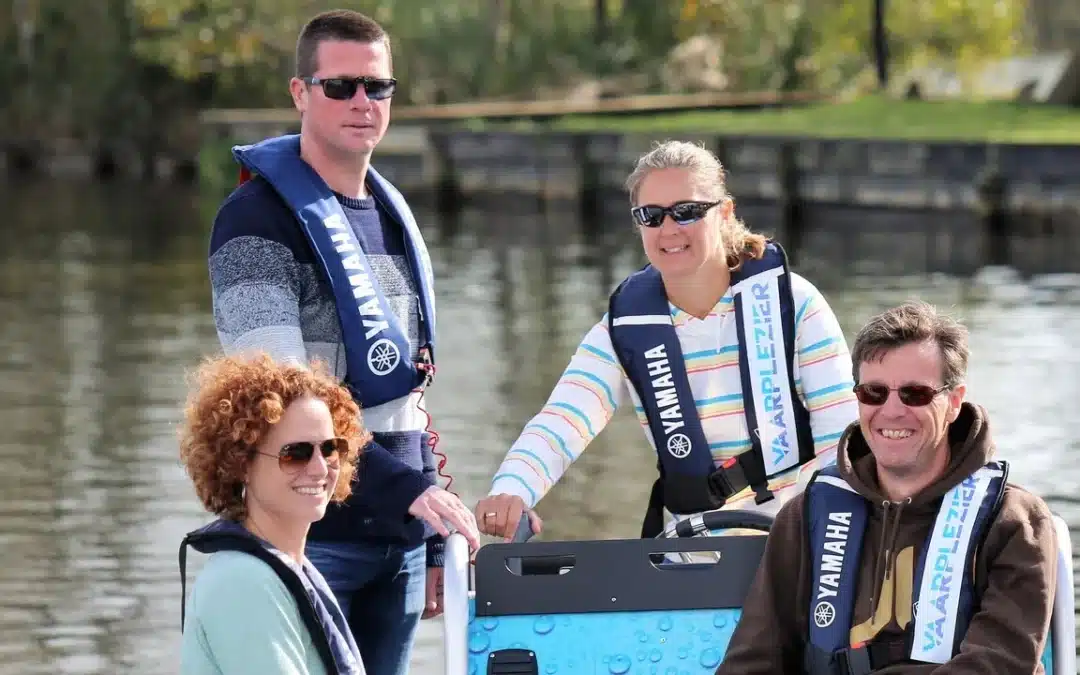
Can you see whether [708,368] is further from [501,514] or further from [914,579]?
[914,579]

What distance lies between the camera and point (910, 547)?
171 inches

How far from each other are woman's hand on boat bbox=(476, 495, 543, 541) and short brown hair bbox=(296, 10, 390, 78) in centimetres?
99

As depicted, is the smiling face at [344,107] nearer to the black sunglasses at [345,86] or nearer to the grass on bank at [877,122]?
the black sunglasses at [345,86]

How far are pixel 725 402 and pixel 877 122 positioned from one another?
31813 millimetres

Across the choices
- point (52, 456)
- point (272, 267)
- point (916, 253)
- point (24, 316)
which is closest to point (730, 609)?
point (272, 267)

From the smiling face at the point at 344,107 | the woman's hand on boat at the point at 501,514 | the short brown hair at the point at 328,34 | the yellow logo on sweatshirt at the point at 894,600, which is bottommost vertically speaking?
the yellow logo on sweatshirt at the point at 894,600

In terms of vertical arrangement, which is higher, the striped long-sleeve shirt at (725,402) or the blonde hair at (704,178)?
the blonde hair at (704,178)

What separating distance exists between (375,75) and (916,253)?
20939 mm

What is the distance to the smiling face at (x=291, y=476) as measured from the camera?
3949 mm

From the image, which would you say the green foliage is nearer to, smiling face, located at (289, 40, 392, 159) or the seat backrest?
smiling face, located at (289, 40, 392, 159)

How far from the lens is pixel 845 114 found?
37750mm

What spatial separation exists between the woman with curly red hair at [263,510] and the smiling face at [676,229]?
41.3 inches

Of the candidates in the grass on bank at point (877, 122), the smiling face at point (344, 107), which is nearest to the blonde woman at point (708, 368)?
the smiling face at point (344, 107)

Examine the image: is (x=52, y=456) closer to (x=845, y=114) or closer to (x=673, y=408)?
(x=673, y=408)
